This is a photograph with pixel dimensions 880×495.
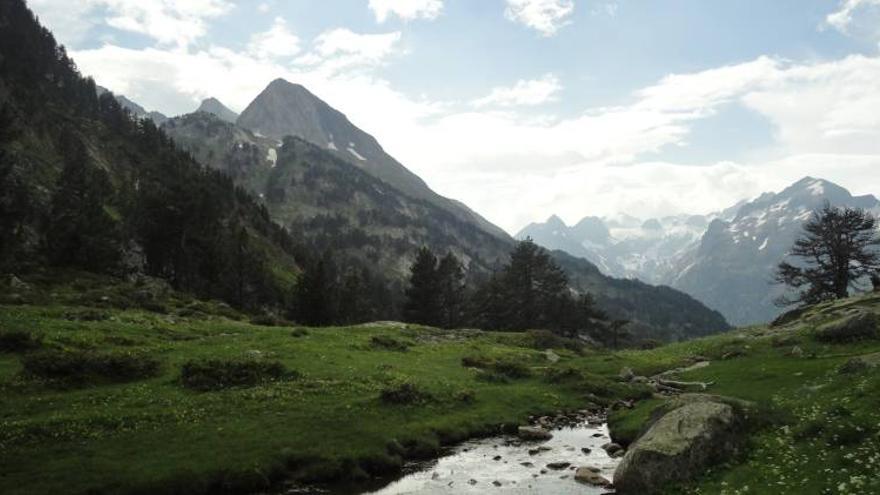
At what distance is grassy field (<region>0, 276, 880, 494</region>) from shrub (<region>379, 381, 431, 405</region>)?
0.14 meters

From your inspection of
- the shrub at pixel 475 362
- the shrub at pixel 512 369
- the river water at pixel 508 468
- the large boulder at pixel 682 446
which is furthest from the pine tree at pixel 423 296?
the large boulder at pixel 682 446

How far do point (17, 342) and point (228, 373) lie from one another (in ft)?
48.1

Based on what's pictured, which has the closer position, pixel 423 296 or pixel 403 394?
pixel 403 394

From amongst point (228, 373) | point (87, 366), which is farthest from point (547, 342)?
point (87, 366)

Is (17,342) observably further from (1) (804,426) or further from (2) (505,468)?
(1) (804,426)

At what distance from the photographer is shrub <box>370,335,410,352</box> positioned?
6108 centimetres

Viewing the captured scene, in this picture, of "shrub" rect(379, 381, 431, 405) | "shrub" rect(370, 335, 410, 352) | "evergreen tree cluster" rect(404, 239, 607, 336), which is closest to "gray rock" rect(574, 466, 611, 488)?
"shrub" rect(379, 381, 431, 405)

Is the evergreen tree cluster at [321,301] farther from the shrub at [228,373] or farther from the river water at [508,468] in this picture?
the river water at [508,468]

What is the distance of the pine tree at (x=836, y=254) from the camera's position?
3076 inches

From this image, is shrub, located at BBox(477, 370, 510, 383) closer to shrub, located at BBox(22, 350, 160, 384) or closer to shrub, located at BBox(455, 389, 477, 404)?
shrub, located at BBox(455, 389, 477, 404)

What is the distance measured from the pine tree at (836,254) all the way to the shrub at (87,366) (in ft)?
246

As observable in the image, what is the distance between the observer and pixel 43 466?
2589cm

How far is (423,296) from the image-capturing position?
4542 inches

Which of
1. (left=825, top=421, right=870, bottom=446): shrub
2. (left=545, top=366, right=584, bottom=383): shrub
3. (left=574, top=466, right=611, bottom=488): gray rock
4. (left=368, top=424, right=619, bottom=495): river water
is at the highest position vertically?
(left=825, top=421, right=870, bottom=446): shrub
